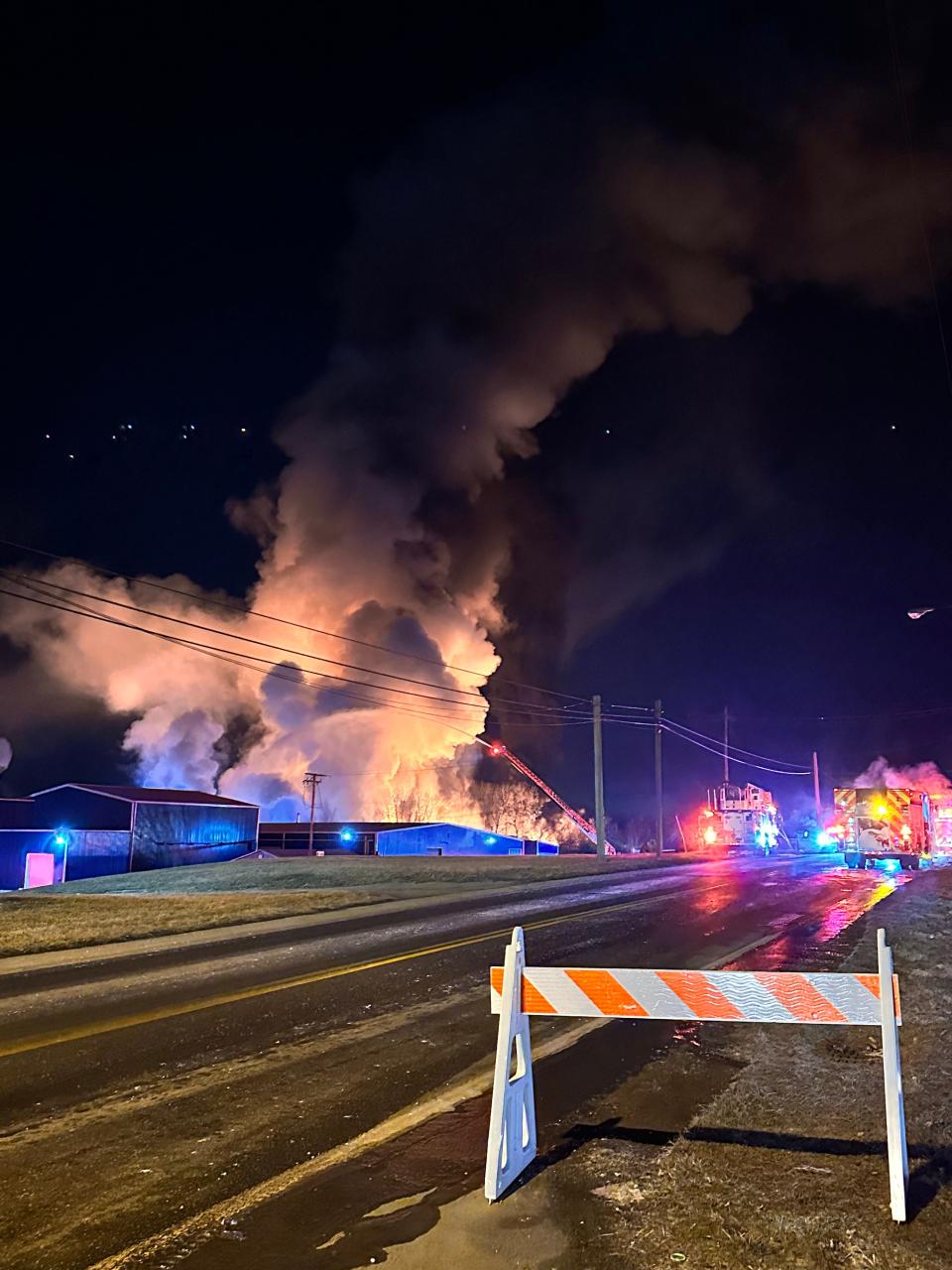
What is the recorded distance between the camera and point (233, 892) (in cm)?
2277

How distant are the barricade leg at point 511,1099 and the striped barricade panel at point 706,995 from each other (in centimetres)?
11

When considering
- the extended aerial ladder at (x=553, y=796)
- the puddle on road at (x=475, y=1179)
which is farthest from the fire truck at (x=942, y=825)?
the extended aerial ladder at (x=553, y=796)

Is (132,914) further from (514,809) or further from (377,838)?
(514,809)

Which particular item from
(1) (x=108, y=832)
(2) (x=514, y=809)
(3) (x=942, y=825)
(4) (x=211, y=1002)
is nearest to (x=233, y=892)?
(4) (x=211, y=1002)

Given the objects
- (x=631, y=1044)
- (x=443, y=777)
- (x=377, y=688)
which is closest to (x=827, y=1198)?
(x=631, y=1044)

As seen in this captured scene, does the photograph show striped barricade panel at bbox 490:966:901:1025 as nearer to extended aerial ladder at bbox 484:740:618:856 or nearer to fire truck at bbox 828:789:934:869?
fire truck at bbox 828:789:934:869

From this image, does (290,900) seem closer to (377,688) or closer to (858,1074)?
(858,1074)

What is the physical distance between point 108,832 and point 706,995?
47168mm

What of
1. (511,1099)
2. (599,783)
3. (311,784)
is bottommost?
(511,1099)

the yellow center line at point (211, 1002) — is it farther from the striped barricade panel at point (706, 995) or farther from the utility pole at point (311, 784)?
the utility pole at point (311, 784)

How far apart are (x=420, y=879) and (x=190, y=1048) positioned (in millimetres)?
20458

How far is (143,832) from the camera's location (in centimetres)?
4684

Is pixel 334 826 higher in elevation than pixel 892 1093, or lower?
higher

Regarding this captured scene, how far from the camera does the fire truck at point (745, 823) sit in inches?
2037
